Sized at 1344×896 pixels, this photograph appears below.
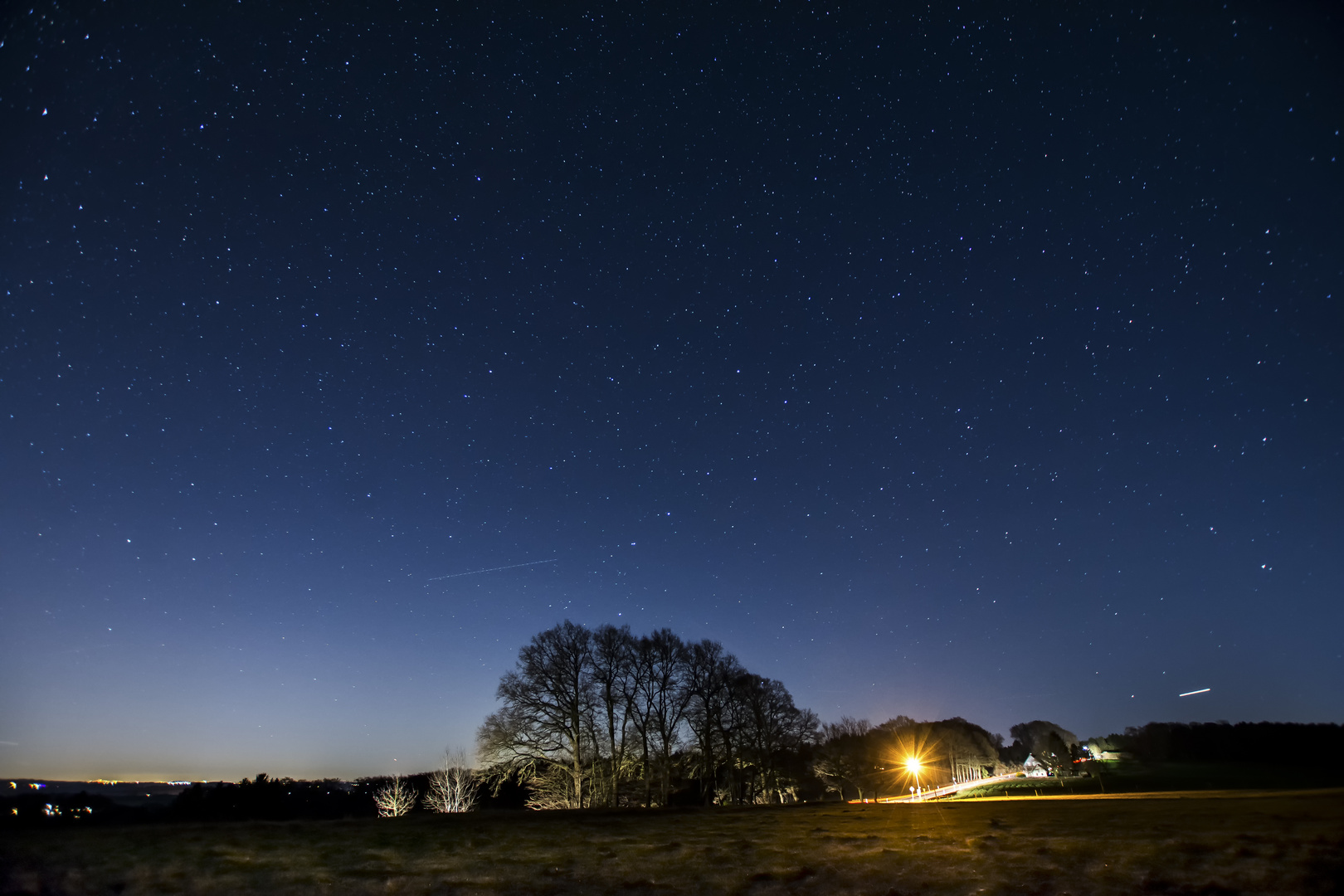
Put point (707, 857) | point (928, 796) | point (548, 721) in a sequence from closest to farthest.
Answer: point (707, 857) < point (548, 721) < point (928, 796)

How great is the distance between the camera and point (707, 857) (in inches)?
527

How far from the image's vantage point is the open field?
10.7 meters

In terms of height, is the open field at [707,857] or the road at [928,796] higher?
the open field at [707,857]

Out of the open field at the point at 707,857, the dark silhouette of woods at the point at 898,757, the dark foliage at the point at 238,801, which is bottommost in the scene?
the dark silhouette of woods at the point at 898,757

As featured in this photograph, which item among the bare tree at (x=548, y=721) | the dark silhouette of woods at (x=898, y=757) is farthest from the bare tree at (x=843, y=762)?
the bare tree at (x=548, y=721)

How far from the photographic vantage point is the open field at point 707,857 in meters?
10.7

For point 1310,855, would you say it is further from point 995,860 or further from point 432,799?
point 432,799

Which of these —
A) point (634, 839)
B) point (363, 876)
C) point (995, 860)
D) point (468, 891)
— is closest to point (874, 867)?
point (995, 860)

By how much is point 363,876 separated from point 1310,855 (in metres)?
17.5

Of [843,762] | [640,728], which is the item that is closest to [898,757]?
[843,762]

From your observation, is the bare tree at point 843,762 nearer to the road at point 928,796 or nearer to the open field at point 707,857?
the road at point 928,796

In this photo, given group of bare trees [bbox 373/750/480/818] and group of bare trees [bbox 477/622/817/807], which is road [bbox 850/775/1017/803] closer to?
group of bare trees [bbox 477/622/817/807]

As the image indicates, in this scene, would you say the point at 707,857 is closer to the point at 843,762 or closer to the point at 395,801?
the point at 395,801

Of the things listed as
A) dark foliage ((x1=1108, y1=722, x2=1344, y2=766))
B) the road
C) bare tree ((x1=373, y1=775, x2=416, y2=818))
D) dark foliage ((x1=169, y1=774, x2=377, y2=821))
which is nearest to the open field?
dark foliage ((x1=169, y1=774, x2=377, y2=821))
